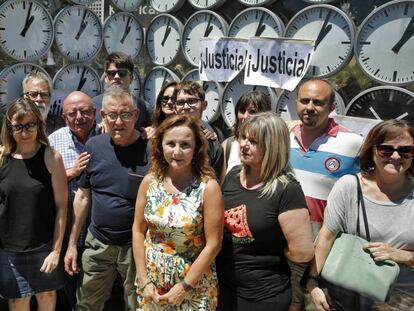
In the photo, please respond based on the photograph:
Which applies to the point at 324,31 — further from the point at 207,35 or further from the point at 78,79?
the point at 78,79

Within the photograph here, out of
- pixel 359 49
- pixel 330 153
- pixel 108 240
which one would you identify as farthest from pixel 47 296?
pixel 359 49

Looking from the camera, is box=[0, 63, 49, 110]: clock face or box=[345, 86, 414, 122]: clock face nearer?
box=[345, 86, 414, 122]: clock face

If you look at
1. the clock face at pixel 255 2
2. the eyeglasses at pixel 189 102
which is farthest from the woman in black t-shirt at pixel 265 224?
the clock face at pixel 255 2

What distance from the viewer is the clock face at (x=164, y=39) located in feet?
11.9

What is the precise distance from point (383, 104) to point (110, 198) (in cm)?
182

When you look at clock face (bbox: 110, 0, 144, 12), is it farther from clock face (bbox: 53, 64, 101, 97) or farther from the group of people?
the group of people

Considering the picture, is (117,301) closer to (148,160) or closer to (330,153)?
(148,160)

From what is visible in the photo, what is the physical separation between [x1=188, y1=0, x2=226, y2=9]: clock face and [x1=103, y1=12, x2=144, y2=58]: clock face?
0.56 metres

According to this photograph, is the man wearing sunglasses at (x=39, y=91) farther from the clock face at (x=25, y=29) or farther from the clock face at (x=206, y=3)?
the clock face at (x=206, y=3)

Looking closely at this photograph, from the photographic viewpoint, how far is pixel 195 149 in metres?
2.03

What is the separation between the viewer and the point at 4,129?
7.91ft

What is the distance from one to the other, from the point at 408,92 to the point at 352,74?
379 mm

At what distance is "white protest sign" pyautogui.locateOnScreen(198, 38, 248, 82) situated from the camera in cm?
329

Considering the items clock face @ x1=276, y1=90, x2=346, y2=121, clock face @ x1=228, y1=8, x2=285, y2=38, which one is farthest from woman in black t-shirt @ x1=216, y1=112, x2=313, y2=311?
clock face @ x1=228, y1=8, x2=285, y2=38
